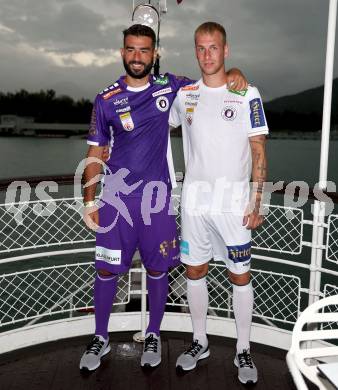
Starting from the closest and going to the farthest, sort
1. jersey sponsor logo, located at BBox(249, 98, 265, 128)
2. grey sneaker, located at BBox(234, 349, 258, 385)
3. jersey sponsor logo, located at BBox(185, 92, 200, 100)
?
jersey sponsor logo, located at BBox(249, 98, 265, 128) < jersey sponsor logo, located at BBox(185, 92, 200, 100) < grey sneaker, located at BBox(234, 349, 258, 385)

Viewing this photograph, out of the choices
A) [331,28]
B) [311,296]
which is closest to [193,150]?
[331,28]

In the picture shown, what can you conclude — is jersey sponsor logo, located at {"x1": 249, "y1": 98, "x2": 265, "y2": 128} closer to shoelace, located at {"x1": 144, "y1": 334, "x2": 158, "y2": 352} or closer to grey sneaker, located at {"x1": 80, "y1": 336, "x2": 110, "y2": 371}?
shoelace, located at {"x1": 144, "y1": 334, "x2": 158, "y2": 352}

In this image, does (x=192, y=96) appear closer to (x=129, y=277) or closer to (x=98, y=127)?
(x=98, y=127)

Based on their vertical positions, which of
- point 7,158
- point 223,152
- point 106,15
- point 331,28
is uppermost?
point 106,15

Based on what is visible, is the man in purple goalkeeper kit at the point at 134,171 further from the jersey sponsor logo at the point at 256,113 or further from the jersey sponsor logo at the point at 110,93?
the jersey sponsor logo at the point at 256,113

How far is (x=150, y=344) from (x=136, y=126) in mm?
1368

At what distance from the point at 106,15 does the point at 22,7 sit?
20.6 meters

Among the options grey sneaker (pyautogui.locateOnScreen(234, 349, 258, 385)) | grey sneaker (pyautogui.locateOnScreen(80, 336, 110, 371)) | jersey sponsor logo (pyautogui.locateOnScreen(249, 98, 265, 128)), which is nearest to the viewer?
jersey sponsor logo (pyautogui.locateOnScreen(249, 98, 265, 128))

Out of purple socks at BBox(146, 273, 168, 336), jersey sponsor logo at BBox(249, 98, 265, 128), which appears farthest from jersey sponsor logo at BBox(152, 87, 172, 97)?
purple socks at BBox(146, 273, 168, 336)

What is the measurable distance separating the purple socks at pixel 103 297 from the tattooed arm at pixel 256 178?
92 cm

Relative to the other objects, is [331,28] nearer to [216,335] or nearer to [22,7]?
[216,335]

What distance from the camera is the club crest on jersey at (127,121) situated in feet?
8.58

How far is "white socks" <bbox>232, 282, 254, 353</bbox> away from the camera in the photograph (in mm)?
2756

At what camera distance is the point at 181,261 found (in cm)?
286
